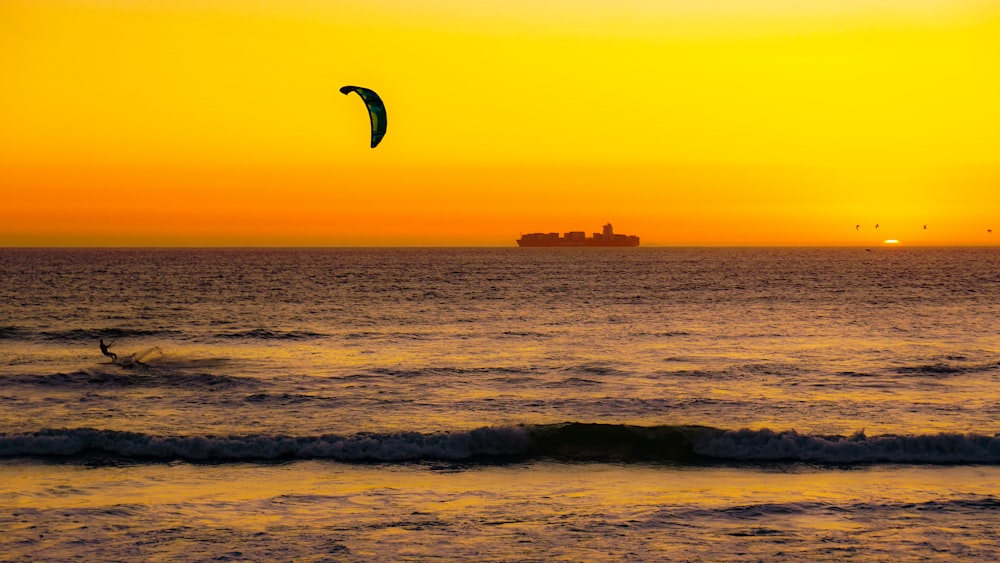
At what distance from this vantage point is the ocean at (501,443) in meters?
12.9

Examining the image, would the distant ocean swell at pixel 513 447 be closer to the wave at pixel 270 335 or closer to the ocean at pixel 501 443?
the ocean at pixel 501 443

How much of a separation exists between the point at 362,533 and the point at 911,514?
27.0 ft

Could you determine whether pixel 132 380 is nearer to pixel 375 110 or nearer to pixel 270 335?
pixel 375 110

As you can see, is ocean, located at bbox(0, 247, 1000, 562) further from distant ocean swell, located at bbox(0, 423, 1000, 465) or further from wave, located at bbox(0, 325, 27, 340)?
wave, located at bbox(0, 325, 27, 340)

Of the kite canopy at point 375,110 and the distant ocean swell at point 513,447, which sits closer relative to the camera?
the distant ocean swell at point 513,447

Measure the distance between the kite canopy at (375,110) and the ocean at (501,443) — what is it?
7.36m

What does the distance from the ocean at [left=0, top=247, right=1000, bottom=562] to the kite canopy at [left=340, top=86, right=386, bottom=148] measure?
290 inches

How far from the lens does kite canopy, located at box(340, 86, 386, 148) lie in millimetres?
25125

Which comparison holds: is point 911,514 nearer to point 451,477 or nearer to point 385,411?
point 451,477

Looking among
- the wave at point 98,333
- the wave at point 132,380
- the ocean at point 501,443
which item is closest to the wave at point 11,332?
the ocean at point 501,443

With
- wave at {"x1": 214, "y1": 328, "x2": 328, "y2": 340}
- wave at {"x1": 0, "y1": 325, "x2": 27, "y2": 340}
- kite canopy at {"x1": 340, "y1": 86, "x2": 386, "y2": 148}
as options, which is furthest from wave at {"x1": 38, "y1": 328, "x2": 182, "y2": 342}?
kite canopy at {"x1": 340, "y1": 86, "x2": 386, "y2": 148}

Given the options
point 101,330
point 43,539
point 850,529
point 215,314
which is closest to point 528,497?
point 850,529

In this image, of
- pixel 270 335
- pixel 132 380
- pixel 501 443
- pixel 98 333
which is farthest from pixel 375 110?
pixel 98 333

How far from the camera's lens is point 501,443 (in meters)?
20.2
